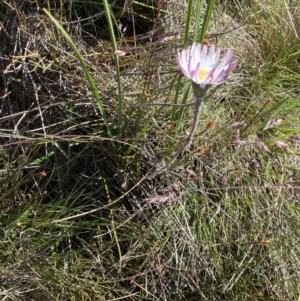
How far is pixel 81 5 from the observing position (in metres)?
1.59

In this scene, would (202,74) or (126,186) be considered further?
(126,186)

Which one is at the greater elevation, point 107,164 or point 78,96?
point 78,96

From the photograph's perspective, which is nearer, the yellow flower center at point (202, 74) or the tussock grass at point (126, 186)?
the yellow flower center at point (202, 74)

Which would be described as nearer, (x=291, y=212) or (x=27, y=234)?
(x=27, y=234)

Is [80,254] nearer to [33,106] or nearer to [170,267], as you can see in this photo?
[170,267]

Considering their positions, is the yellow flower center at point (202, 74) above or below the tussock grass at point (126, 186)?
above

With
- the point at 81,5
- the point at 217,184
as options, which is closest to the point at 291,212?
the point at 217,184

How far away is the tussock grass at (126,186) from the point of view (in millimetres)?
1343

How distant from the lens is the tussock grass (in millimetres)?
1343

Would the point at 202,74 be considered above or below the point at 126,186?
above

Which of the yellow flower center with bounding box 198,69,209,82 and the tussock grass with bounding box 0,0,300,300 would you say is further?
the tussock grass with bounding box 0,0,300,300

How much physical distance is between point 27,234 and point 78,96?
1.18ft

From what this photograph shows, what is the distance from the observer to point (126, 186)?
4.64 feet

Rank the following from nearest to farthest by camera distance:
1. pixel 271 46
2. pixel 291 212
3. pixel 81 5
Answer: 1. pixel 291 212
2. pixel 81 5
3. pixel 271 46
